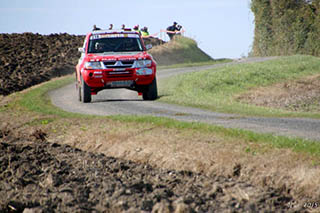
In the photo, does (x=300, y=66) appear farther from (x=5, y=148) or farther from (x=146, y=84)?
(x=5, y=148)

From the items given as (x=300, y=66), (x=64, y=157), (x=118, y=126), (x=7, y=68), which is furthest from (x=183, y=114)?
(x=7, y=68)

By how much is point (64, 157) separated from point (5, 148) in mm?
1541

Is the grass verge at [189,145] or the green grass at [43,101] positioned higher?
the grass verge at [189,145]

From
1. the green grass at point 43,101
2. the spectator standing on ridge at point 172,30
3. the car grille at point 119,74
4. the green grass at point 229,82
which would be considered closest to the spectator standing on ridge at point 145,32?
the spectator standing on ridge at point 172,30

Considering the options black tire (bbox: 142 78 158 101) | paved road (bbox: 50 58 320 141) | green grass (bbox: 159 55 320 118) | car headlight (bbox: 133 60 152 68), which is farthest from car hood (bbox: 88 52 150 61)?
green grass (bbox: 159 55 320 118)

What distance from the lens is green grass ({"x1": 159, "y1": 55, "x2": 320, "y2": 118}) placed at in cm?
1835

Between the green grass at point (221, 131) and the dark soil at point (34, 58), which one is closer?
the green grass at point (221, 131)

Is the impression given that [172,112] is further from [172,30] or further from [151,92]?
[172,30]

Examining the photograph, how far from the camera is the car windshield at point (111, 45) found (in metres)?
16.9

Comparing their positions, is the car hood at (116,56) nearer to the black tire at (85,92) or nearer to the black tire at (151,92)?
the black tire at (85,92)

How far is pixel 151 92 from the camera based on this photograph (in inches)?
710

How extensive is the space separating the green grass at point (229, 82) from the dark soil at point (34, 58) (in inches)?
359

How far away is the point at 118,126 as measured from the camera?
11711mm

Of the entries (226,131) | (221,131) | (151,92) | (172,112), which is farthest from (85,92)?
(226,131)
